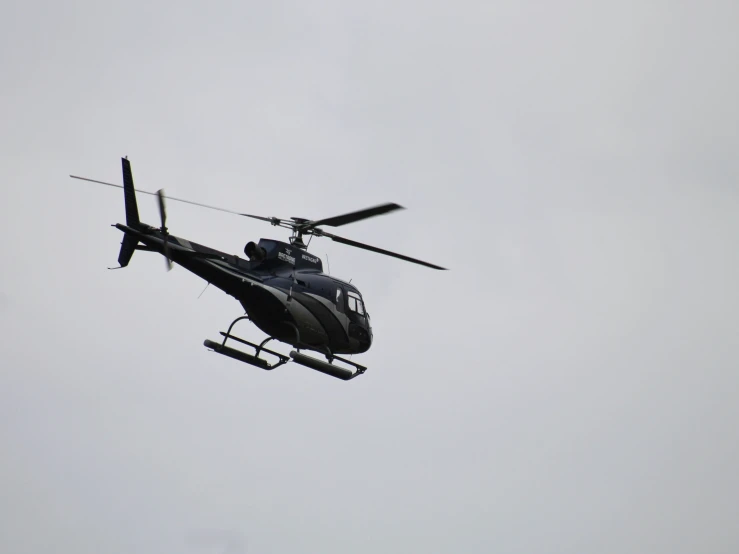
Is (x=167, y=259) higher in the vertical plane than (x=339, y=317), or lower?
lower

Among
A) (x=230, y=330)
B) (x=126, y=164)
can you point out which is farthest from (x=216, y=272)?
(x=126, y=164)

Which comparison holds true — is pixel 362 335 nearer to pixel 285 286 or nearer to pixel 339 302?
pixel 339 302

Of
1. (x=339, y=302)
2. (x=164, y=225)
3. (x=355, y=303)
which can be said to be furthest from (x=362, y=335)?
(x=164, y=225)

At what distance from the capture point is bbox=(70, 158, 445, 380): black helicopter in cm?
2784

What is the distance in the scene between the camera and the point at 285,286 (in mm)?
30141

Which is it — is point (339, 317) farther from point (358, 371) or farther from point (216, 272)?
point (216, 272)

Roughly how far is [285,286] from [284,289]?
15 cm

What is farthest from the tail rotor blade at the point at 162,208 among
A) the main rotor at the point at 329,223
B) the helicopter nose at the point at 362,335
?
the helicopter nose at the point at 362,335

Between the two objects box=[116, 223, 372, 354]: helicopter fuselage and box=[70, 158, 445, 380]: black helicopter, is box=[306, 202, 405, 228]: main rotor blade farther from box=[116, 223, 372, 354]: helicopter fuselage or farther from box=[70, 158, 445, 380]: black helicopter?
box=[116, 223, 372, 354]: helicopter fuselage

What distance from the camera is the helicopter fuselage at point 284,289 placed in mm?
28484

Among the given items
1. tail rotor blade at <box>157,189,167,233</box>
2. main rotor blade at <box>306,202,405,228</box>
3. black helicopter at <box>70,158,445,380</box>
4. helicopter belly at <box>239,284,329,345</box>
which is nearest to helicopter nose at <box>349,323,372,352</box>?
black helicopter at <box>70,158,445,380</box>

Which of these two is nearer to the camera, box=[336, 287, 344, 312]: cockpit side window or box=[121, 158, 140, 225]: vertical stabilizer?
box=[121, 158, 140, 225]: vertical stabilizer

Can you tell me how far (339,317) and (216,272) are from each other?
4.53m

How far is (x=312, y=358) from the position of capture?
2953 cm
